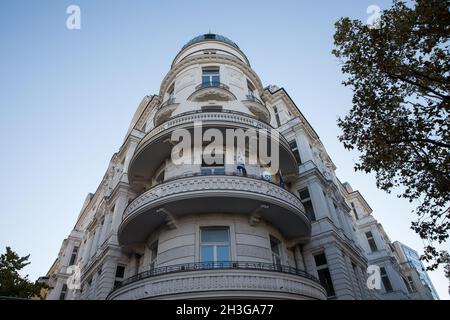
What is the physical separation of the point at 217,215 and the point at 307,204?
929 cm

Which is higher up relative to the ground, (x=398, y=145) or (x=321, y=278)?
(x=398, y=145)

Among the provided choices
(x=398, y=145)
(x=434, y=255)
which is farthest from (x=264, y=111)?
(x=434, y=255)

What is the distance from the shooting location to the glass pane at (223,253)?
13164 millimetres

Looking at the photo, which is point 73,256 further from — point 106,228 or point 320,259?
point 320,259

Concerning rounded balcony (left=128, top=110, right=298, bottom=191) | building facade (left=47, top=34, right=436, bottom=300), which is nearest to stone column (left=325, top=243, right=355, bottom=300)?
building facade (left=47, top=34, right=436, bottom=300)

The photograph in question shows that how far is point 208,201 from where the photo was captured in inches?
546

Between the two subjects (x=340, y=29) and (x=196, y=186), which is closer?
(x=340, y=29)

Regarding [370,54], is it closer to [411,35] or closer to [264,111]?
[411,35]

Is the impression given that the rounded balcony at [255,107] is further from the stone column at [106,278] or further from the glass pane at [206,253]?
the stone column at [106,278]

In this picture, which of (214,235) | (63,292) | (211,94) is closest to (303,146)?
(211,94)

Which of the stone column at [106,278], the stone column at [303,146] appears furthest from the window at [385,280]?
the stone column at [106,278]

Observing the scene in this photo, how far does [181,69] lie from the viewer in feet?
78.7
